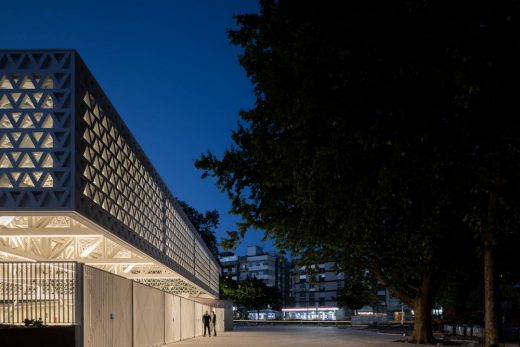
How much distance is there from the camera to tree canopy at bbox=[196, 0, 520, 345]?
48.6 ft

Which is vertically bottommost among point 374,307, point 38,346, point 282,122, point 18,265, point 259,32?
point 374,307

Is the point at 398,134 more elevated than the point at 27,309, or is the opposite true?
the point at 398,134

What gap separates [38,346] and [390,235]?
12.3 meters

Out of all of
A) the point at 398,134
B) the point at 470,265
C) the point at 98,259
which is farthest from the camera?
the point at 98,259

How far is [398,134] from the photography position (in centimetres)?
1555


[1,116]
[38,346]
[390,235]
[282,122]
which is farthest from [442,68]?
[1,116]

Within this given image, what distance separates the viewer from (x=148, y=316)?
23.9m

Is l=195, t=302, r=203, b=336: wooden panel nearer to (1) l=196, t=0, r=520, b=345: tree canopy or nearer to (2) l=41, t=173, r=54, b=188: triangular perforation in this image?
(1) l=196, t=0, r=520, b=345: tree canopy

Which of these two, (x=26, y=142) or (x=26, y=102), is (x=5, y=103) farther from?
(x=26, y=142)

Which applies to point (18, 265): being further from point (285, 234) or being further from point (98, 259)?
point (98, 259)

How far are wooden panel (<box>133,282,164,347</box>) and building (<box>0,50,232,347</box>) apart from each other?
35 millimetres

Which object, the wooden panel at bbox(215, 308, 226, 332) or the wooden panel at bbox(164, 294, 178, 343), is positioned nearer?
the wooden panel at bbox(164, 294, 178, 343)

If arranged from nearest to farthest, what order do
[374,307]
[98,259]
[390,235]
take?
[390,235] < [98,259] < [374,307]

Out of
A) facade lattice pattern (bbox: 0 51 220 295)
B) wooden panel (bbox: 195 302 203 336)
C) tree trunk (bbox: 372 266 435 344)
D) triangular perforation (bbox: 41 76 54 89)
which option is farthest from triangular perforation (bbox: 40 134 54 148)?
wooden panel (bbox: 195 302 203 336)
